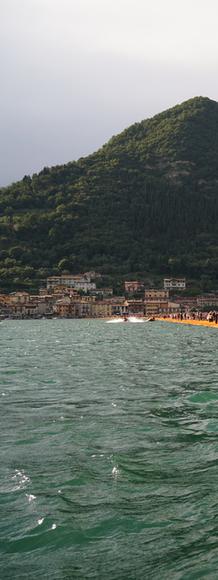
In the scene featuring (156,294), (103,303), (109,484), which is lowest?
(103,303)

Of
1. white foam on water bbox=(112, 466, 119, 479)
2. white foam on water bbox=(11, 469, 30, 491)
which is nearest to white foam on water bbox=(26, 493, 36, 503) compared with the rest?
white foam on water bbox=(11, 469, 30, 491)

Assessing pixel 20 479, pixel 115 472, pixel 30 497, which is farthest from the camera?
pixel 115 472

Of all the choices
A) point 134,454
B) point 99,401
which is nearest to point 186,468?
point 134,454

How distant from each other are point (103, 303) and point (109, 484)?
14990 cm

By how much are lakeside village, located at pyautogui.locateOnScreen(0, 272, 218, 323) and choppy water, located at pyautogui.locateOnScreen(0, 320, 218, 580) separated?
442ft

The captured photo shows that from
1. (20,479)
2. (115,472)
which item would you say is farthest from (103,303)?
(20,479)

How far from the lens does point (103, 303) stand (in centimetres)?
15988

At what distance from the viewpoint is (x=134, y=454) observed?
11727 mm

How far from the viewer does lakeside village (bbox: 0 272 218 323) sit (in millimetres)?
156625

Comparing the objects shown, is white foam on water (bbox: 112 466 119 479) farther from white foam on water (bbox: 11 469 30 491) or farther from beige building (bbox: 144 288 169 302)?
beige building (bbox: 144 288 169 302)

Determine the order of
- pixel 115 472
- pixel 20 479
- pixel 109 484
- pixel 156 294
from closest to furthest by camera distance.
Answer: pixel 109 484
pixel 20 479
pixel 115 472
pixel 156 294

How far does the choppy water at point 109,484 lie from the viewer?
730 centimetres

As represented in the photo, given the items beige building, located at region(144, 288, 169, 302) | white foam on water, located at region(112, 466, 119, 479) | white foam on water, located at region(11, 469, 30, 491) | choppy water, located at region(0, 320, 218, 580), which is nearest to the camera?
choppy water, located at region(0, 320, 218, 580)

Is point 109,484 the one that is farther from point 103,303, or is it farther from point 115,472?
point 103,303
